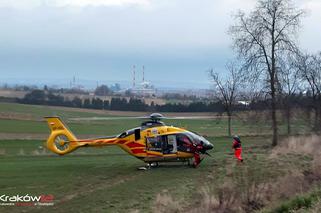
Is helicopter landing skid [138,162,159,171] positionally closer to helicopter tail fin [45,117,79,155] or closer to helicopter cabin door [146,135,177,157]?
helicopter cabin door [146,135,177,157]

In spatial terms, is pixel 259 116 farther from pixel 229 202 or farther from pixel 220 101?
pixel 229 202

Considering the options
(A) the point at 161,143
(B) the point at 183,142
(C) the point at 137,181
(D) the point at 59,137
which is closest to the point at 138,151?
(A) the point at 161,143

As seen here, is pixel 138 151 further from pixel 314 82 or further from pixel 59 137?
pixel 314 82

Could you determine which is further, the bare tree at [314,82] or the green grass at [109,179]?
the bare tree at [314,82]

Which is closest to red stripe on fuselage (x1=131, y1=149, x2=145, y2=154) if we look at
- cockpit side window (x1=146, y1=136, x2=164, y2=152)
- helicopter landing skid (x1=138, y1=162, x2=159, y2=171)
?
cockpit side window (x1=146, y1=136, x2=164, y2=152)

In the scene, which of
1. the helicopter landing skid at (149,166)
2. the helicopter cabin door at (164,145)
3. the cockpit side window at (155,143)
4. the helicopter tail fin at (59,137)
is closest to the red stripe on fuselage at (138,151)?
the cockpit side window at (155,143)

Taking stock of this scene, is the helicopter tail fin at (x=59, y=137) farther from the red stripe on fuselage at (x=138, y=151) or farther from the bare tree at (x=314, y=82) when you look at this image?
the bare tree at (x=314, y=82)

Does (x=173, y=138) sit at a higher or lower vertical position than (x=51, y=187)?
higher

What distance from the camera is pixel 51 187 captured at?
18875 mm

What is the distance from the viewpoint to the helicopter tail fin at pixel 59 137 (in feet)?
84.8

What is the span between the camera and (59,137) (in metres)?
26.0

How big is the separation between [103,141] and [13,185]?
22.4 ft

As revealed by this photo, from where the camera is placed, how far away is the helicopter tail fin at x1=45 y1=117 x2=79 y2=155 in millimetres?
25859

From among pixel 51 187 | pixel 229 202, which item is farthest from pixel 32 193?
pixel 229 202
